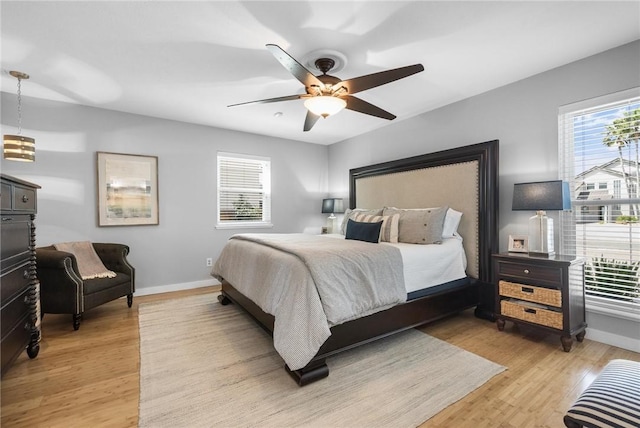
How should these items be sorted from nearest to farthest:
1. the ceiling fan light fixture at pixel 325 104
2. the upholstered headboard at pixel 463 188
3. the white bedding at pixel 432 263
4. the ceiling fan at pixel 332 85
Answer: the ceiling fan at pixel 332 85, the ceiling fan light fixture at pixel 325 104, the white bedding at pixel 432 263, the upholstered headboard at pixel 463 188

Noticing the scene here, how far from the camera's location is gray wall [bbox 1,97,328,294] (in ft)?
11.3

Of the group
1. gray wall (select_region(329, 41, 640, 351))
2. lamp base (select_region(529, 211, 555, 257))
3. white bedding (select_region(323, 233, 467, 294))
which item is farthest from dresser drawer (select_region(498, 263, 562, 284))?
gray wall (select_region(329, 41, 640, 351))

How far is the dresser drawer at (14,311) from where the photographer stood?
1661 millimetres

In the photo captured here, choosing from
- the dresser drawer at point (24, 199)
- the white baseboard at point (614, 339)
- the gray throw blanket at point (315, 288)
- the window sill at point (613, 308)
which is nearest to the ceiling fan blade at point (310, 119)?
the gray throw blanket at point (315, 288)

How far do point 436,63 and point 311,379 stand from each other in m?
2.88

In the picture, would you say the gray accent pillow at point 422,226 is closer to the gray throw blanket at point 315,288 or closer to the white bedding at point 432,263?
the white bedding at point 432,263

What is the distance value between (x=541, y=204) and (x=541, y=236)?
1.07 ft

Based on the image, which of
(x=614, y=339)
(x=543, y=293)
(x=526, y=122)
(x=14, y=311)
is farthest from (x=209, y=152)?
(x=614, y=339)

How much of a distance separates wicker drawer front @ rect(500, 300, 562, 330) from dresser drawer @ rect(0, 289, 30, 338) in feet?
12.4

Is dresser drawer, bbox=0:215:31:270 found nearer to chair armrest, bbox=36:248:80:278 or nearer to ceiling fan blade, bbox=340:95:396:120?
chair armrest, bbox=36:248:80:278

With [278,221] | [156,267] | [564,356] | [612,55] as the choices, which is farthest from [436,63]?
[156,267]

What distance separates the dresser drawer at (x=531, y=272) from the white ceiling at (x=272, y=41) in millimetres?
1897

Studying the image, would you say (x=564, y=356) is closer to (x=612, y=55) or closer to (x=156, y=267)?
(x=612, y=55)

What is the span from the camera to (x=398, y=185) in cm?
413
